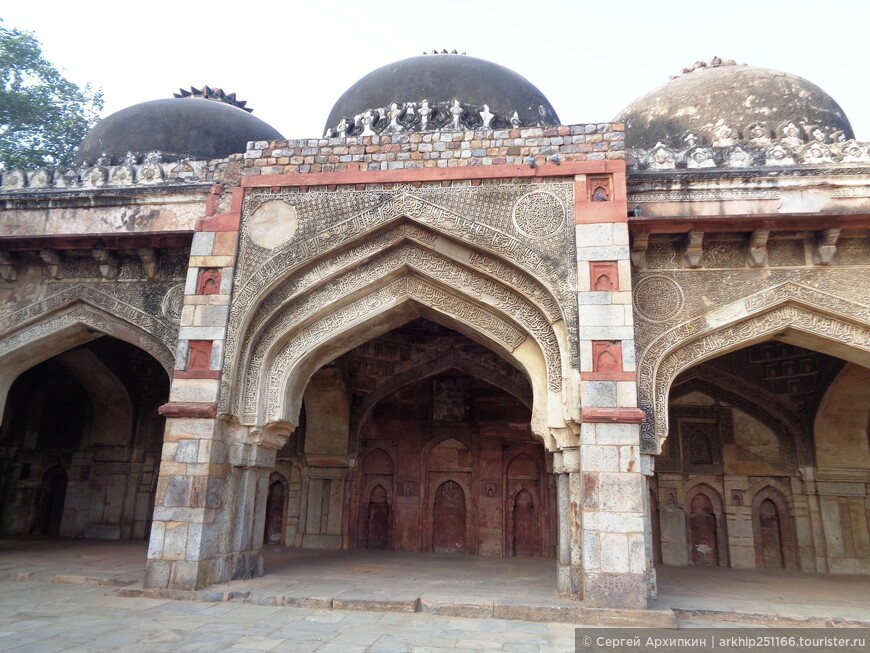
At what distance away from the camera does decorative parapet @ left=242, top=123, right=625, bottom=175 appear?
6.79 m

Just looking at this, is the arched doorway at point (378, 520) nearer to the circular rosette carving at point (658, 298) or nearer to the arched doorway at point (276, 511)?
the arched doorway at point (276, 511)

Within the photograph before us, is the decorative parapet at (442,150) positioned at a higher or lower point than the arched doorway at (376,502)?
higher

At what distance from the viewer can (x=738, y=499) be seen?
9375 millimetres

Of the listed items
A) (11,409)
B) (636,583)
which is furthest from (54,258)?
(636,583)

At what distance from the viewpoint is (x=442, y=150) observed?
7.04m

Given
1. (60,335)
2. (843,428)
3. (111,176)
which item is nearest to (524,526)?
(843,428)

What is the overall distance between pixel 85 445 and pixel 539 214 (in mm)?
8766

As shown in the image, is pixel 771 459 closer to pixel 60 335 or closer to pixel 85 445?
pixel 60 335

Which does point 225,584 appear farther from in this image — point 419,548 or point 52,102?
point 52,102

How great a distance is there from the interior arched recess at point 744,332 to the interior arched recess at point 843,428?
247 cm


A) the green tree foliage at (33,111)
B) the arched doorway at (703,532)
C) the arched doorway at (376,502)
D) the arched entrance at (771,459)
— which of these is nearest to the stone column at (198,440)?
the arched doorway at (376,502)

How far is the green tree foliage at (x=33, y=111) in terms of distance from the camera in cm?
1577

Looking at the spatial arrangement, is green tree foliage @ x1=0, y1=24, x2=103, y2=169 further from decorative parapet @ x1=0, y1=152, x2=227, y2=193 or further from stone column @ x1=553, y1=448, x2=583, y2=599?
stone column @ x1=553, y1=448, x2=583, y2=599

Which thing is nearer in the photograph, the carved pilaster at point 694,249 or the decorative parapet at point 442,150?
the carved pilaster at point 694,249
